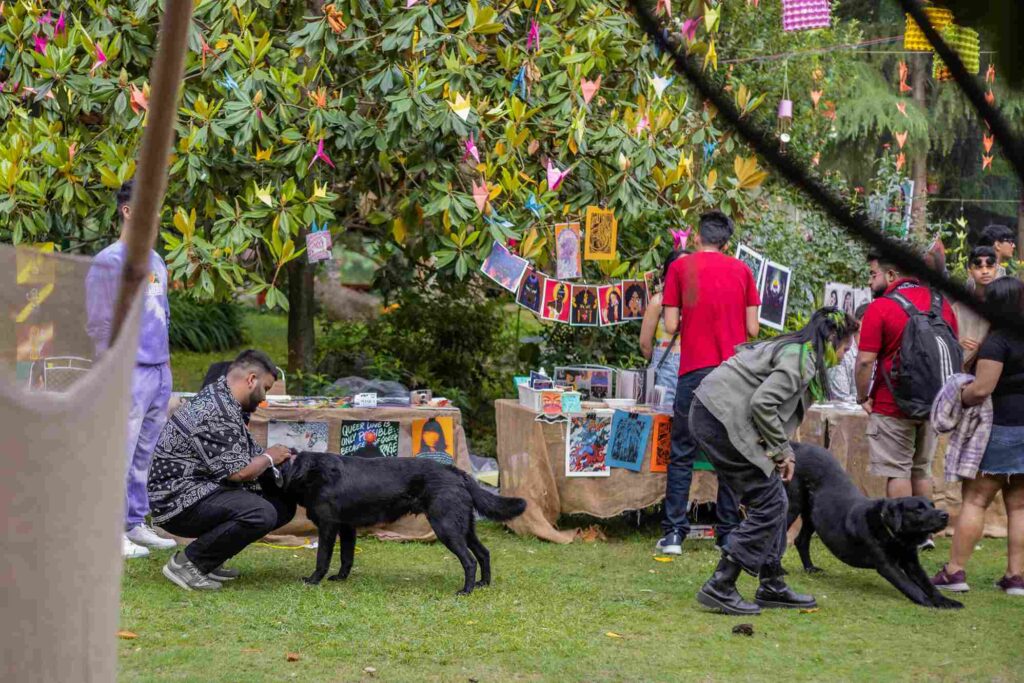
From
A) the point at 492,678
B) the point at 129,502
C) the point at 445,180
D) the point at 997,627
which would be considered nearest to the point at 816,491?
the point at 997,627

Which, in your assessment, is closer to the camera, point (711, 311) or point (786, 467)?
point (786, 467)

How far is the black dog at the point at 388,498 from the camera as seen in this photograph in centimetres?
650

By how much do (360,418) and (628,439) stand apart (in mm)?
1768

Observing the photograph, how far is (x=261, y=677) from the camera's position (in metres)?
4.94

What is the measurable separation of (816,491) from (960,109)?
18.1 feet

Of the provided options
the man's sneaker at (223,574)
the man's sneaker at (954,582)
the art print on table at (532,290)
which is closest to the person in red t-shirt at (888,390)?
the man's sneaker at (954,582)

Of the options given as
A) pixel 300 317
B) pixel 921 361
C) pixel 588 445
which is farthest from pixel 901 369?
pixel 300 317

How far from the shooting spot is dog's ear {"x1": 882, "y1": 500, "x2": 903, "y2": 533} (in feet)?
21.2

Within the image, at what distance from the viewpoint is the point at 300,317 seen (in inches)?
432

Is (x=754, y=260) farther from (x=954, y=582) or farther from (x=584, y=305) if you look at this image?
(x=954, y=582)

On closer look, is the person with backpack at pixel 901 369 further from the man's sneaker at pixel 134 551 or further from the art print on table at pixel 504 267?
the man's sneaker at pixel 134 551

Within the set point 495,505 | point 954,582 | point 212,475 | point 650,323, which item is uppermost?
point 650,323

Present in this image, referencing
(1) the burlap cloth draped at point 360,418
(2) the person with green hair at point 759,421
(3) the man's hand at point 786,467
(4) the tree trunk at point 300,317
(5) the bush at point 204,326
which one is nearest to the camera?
(2) the person with green hair at point 759,421

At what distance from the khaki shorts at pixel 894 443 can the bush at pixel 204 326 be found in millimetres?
9807
